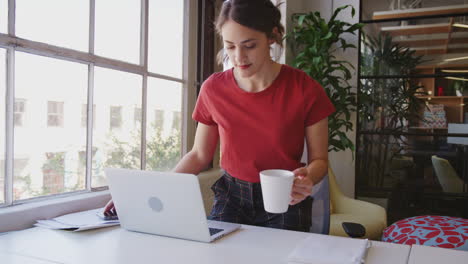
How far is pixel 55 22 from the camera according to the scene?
2.10 meters

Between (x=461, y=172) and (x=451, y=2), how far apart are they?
1672 millimetres

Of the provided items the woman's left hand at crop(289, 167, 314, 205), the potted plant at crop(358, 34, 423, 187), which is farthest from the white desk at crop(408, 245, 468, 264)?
the potted plant at crop(358, 34, 423, 187)

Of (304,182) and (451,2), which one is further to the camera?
(451,2)

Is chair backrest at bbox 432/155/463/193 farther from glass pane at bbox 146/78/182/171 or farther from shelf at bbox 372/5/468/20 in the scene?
glass pane at bbox 146/78/182/171

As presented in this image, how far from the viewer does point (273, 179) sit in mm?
939

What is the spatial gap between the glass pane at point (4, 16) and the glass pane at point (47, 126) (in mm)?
135

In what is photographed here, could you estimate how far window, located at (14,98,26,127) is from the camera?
1.91m

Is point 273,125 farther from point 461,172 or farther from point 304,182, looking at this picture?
point 461,172

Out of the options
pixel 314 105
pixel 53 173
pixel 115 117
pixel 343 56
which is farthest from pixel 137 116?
pixel 343 56

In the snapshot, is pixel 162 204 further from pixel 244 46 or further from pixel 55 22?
pixel 55 22

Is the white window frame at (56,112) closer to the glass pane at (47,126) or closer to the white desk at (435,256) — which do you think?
the glass pane at (47,126)

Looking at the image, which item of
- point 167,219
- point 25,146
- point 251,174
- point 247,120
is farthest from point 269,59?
point 25,146

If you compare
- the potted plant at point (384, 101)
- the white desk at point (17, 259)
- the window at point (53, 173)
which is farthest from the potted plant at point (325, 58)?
the white desk at point (17, 259)

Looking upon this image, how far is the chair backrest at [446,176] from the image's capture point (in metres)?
3.80
